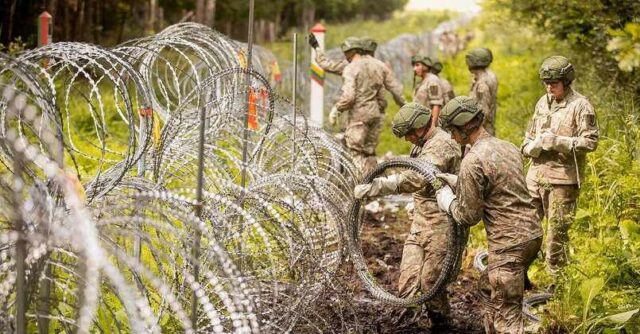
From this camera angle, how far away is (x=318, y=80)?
43.5ft

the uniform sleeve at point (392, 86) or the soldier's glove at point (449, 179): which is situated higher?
the soldier's glove at point (449, 179)

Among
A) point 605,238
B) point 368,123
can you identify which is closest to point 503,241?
point 605,238

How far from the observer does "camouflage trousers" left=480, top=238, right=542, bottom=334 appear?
19.6ft

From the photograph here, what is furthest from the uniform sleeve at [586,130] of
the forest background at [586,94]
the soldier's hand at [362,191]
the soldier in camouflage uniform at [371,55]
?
the soldier in camouflage uniform at [371,55]

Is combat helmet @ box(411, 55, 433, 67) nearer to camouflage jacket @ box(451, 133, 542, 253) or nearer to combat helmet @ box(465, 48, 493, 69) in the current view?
combat helmet @ box(465, 48, 493, 69)

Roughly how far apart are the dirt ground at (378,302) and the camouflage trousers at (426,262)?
0.27m

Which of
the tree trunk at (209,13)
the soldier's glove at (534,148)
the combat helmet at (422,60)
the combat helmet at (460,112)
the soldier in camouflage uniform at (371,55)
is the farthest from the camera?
the tree trunk at (209,13)

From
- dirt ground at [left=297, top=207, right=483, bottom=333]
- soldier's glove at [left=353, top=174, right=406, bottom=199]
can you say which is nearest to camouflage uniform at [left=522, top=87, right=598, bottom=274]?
dirt ground at [left=297, top=207, right=483, bottom=333]

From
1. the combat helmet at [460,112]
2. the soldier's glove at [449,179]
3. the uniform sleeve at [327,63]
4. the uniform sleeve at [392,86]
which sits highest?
the combat helmet at [460,112]

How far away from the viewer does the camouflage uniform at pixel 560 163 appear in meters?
7.44

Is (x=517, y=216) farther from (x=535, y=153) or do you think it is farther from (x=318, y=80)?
(x=318, y=80)

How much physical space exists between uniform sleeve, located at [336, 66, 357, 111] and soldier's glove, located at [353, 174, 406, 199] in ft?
14.9

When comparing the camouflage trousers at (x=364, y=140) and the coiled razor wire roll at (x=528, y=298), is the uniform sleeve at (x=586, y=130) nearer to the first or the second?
the coiled razor wire roll at (x=528, y=298)

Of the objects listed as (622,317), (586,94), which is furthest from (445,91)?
(622,317)
